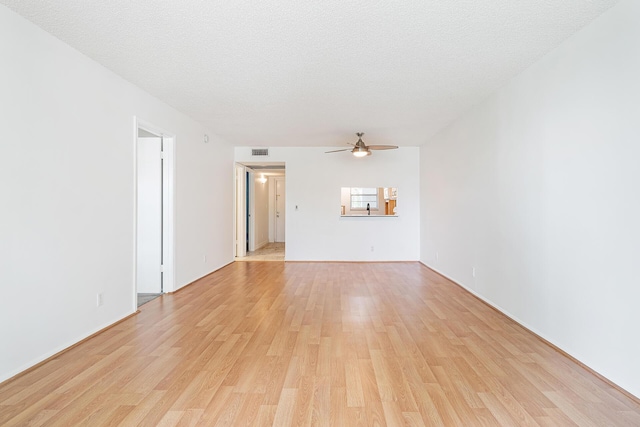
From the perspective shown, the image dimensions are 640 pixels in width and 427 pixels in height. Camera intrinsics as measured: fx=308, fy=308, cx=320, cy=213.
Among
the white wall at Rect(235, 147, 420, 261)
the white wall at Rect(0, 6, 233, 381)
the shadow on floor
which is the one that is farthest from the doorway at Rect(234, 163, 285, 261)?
the white wall at Rect(0, 6, 233, 381)

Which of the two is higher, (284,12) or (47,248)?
(284,12)

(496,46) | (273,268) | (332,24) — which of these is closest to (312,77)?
(332,24)

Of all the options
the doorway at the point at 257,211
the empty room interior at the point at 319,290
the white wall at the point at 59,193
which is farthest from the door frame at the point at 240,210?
the white wall at the point at 59,193

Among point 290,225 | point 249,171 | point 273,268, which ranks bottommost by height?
point 273,268

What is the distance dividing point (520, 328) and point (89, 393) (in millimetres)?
3522

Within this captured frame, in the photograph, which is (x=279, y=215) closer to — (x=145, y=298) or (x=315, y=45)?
(x=145, y=298)

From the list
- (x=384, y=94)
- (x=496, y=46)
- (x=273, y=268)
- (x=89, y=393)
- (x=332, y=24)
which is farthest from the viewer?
(x=273, y=268)

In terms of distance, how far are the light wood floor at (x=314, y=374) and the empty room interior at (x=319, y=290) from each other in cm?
2

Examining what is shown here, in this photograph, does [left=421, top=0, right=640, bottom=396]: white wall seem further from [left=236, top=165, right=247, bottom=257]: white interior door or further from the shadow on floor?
[left=236, top=165, right=247, bottom=257]: white interior door

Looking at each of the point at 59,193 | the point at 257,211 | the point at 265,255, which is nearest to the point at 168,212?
the point at 59,193

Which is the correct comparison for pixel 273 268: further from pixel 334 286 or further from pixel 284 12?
pixel 284 12

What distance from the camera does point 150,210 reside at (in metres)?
4.23

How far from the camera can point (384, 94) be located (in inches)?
145

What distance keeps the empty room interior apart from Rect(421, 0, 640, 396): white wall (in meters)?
0.02
